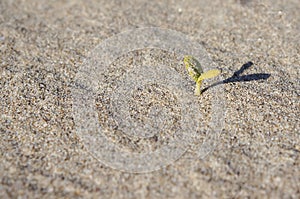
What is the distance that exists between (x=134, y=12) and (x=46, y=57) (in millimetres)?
739

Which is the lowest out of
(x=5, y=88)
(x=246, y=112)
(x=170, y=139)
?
(x=5, y=88)

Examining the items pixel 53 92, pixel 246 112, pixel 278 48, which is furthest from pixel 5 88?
pixel 278 48

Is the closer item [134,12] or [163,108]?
[163,108]

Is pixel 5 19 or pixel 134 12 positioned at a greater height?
pixel 134 12

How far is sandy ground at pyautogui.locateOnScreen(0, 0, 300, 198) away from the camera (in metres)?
1.57

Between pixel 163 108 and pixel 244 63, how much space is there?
61 cm

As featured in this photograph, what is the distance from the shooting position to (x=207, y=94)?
199 centimetres

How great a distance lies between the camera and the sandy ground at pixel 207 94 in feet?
5.16

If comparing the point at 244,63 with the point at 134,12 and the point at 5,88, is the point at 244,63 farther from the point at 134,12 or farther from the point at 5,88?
the point at 5,88

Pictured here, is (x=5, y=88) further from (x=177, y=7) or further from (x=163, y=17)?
(x=177, y=7)

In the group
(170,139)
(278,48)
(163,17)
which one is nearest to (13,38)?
(163,17)

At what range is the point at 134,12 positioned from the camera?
2.64 metres

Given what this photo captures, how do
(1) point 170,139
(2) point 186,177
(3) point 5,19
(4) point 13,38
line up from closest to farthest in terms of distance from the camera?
(2) point 186,177
(1) point 170,139
(4) point 13,38
(3) point 5,19

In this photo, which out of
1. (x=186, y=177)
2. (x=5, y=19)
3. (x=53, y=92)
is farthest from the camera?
(x=5, y=19)
